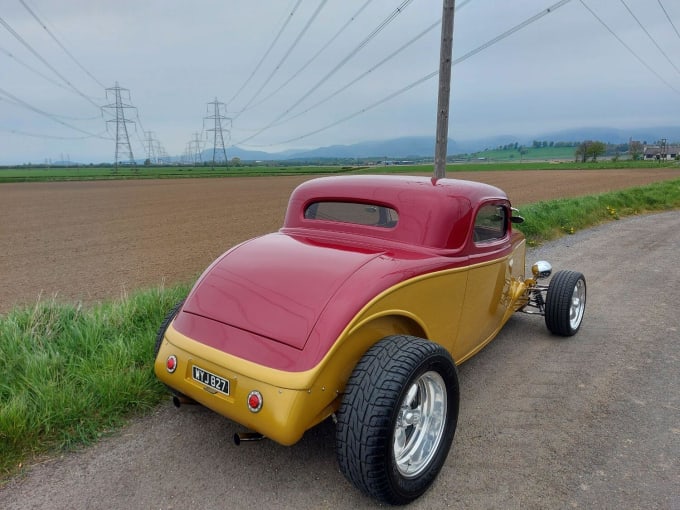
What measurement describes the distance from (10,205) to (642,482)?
32433mm

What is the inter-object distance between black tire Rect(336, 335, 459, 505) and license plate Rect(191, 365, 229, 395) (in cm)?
59

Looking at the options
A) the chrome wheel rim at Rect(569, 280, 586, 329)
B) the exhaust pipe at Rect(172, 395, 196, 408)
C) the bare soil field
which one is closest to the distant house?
the bare soil field

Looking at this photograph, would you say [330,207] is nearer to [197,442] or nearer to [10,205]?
[197,442]

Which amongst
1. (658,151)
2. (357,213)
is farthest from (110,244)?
(658,151)

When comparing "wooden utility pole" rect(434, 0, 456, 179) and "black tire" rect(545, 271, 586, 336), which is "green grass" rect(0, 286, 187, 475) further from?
"wooden utility pole" rect(434, 0, 456, 179)

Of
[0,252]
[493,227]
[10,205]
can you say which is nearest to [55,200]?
[10,205]

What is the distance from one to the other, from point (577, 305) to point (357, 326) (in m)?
3.26

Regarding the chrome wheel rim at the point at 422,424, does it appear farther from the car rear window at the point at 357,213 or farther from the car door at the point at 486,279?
the car rear window at the point at 357,213

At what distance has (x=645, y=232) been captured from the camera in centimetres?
1015

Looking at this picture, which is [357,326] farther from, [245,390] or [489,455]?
[489,455]

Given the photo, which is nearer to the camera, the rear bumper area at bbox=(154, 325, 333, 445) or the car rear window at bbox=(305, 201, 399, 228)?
the rear bumper area at bbox=(154, 325, 333, 445)

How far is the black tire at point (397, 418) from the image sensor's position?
2.07m

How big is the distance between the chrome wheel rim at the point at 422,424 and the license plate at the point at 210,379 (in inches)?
36.0

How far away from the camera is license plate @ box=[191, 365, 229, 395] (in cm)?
230
